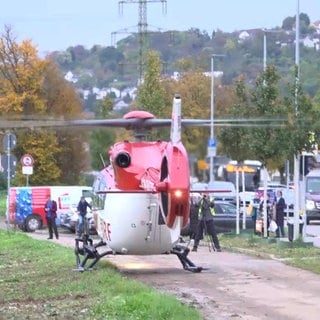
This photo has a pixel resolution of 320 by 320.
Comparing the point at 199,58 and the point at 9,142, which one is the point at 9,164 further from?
the point at 199,58

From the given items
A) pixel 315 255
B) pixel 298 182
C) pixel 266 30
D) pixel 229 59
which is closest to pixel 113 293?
pixel 315 255

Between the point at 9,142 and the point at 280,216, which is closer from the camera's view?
the point at 280,216

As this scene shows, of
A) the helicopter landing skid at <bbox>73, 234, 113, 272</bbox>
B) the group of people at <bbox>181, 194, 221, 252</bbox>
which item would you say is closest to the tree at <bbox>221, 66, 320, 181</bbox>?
the group of people at <bbox>181, 194, 221, 252</bbox>

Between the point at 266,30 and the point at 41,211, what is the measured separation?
15.4 m

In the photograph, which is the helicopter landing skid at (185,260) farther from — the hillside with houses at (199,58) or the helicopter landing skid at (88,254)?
the hillside with houses at (199,58)

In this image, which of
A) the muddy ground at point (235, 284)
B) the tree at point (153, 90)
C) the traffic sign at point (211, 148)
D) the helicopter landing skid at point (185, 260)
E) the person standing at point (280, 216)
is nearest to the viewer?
the muddy ground at point (235, 284)

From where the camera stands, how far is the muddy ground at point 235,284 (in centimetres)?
1622

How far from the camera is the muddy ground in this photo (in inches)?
639

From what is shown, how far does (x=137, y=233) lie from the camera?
22.2 meters

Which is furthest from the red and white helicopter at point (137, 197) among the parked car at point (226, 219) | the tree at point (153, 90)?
the tree at point (153, 90)

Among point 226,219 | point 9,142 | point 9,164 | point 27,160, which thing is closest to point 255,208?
point 226,219

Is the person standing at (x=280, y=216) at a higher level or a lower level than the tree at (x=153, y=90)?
lower

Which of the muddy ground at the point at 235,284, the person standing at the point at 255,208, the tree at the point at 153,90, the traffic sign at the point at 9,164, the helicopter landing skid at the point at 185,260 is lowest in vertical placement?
the muddy ground at the point at 235,284

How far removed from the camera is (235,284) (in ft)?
66.9
